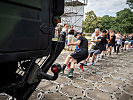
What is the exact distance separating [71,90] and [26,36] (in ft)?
6.99

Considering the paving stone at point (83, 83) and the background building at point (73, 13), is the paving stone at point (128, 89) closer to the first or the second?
the paving stone at point (83, 83)

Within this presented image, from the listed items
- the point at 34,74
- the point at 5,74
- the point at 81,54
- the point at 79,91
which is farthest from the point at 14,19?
the point at 81,54

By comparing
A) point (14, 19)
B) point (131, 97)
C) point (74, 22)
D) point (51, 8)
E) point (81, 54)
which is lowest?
point (131, 97)

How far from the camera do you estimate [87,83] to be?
3408 millimetres

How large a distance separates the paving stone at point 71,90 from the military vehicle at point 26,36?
4.53 ft

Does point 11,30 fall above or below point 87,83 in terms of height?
above

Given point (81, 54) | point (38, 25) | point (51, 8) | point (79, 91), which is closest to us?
point (38, 25)

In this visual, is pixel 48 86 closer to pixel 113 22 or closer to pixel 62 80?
pixel 62 80

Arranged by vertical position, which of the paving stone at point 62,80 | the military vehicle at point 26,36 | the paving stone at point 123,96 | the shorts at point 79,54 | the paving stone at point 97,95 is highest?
the military vehicle at point 26,36

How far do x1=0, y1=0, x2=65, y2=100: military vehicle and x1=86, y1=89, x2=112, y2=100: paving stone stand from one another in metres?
1.55

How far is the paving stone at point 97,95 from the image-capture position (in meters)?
2.64

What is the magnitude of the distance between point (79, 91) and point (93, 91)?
36cm

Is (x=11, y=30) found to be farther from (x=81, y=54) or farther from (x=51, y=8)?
(x=81, y=54)

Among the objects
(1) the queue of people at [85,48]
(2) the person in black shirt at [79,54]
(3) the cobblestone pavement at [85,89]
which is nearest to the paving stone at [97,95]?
(3) the cobblestone pavement at [85,89]
